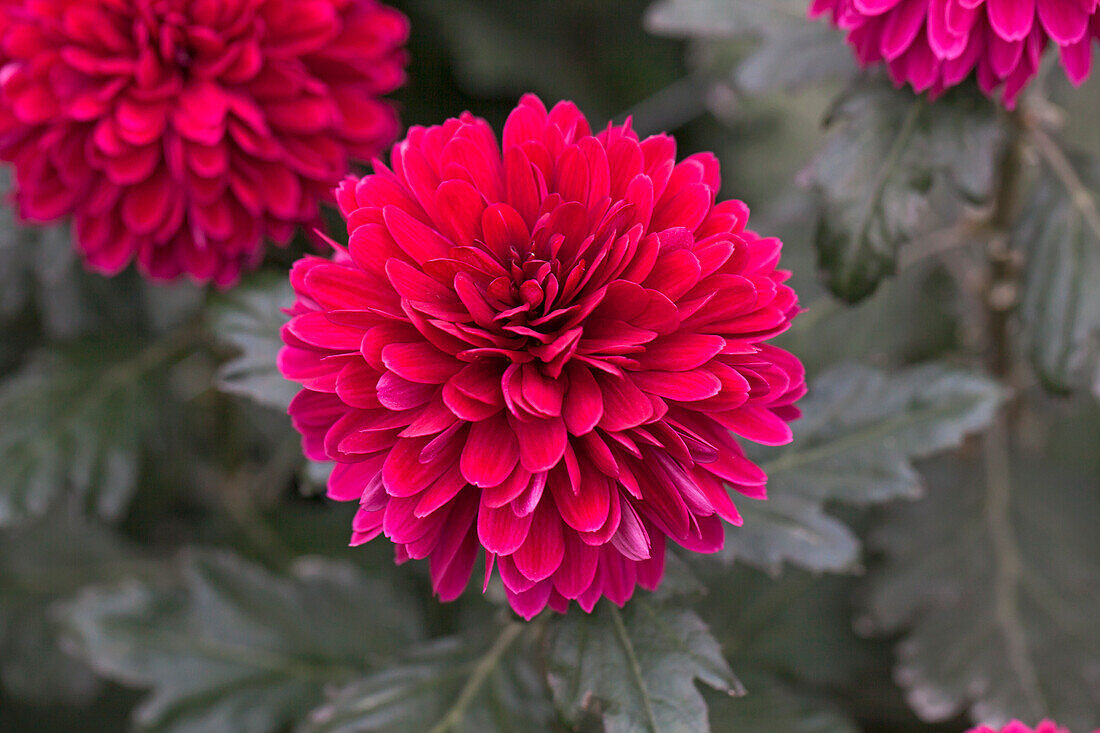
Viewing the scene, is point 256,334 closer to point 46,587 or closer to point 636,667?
point 636,667

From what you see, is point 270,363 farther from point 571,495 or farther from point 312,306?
point 571,495

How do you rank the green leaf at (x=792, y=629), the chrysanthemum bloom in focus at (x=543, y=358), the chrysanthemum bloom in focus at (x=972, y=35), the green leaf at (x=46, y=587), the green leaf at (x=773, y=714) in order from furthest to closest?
the green leaf at (x=46, y=587) → the green leaf at (x=792, y=629) → the green leaf at (x=773, y=714) → the chrysanthemum bloom in focus at (x=972, y=35) → the chrysanthemum bloom in focus at (x=543, y=358)

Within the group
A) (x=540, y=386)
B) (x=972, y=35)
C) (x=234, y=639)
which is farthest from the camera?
(x=234, y=639)

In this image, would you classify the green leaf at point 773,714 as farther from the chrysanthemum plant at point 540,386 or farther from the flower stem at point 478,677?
the flower stem at point 478,677

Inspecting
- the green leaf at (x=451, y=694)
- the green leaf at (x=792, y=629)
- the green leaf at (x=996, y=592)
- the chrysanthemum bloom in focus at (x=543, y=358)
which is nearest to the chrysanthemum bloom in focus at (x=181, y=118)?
the chrysanthemum bloom in focus at (x=543, y=358)

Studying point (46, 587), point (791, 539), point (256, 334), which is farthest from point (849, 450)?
point (46, 587)

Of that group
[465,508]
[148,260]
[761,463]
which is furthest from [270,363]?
[761,463]

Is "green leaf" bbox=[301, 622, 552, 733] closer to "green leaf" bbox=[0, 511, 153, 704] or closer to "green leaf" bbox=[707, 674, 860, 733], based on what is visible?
"green leaf" bbox=[707, 674, 860, 733]
